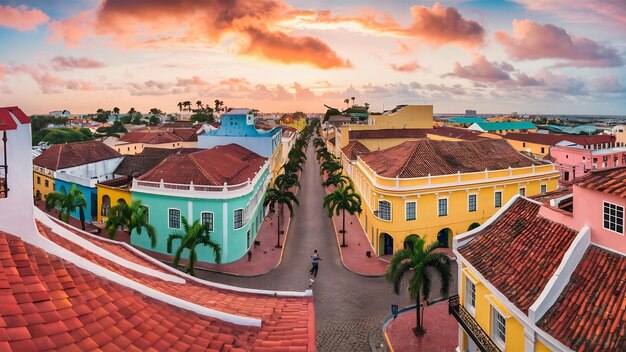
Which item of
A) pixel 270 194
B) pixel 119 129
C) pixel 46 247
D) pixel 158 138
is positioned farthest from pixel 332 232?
pixel 119 129

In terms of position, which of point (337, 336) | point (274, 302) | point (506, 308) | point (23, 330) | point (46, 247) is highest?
point (46, 247)

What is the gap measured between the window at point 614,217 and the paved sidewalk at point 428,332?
9.58 m

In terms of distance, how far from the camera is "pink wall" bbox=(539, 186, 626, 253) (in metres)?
12.4

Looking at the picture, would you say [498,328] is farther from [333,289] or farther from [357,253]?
[357,253]

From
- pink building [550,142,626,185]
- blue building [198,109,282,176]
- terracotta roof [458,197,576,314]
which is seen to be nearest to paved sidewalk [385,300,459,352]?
terracotta roof [458,197,576,314]

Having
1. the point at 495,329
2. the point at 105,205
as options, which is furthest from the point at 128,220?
the point at 495,329

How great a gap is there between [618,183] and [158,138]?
77.7 meters

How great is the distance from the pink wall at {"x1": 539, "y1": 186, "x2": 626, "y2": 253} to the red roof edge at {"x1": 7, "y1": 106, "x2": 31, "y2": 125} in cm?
1490

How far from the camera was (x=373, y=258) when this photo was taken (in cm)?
3144

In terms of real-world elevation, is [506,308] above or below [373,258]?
above

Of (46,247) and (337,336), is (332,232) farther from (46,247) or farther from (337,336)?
(46,247)

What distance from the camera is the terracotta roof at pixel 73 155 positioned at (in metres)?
45.9

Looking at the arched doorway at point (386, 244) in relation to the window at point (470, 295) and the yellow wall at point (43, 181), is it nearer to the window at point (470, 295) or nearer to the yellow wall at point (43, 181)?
the window at point (470, 295)

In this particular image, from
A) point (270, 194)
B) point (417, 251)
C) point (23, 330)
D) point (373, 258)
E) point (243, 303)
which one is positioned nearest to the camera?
point (23, 330)
